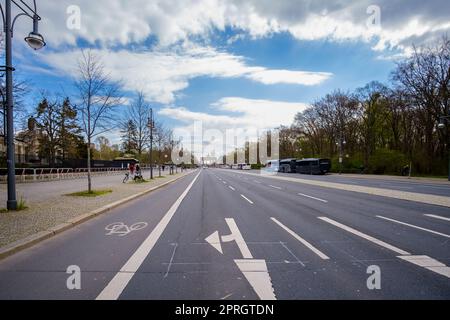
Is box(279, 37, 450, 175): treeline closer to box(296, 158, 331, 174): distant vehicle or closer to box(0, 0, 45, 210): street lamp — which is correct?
box(296, 158, 331, 174): distant vehicle

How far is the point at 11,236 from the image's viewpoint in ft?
21.1

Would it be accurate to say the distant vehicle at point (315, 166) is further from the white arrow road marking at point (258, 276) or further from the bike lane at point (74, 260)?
the white arrow road marking at point (258, 276)

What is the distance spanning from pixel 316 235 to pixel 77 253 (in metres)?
5.30

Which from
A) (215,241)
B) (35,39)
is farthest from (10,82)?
(215,241)

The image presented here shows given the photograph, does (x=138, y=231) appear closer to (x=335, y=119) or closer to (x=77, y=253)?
(x=77, y=253)

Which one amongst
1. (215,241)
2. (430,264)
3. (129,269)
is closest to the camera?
(129,269)

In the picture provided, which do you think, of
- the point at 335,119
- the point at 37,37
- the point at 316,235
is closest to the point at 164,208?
the point at 316,235

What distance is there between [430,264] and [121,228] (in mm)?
7009

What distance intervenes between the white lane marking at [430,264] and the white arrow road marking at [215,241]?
346 centimetres

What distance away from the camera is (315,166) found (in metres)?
51.2

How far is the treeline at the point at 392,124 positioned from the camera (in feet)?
128

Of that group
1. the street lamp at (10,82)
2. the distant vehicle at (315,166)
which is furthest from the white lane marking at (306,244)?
the distant vehicle at (315,166)

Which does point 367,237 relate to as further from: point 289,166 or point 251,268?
point 289,166
